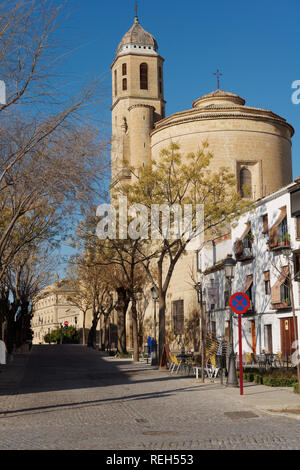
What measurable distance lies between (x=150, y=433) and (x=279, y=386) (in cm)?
934

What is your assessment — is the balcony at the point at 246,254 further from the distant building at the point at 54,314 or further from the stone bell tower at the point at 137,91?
the distant building at the point at 54,314

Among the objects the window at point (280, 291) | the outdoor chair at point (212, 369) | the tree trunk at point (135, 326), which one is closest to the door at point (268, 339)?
the window at point (280, 291)

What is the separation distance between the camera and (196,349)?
1959 inches

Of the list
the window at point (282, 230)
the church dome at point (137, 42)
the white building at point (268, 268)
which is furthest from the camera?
the church dome at point (137, 42)

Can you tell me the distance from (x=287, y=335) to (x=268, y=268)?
3923 mm

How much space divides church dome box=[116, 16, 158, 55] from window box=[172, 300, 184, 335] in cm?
2997

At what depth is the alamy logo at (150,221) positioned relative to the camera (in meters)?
26.7

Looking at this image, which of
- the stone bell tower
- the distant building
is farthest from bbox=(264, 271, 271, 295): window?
the distant building

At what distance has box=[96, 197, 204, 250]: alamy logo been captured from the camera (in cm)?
2673

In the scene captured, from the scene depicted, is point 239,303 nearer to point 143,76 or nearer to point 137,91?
point 137,91

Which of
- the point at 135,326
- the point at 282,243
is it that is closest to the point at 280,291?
the point at 282,243

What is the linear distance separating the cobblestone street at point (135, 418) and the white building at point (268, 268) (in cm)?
1108

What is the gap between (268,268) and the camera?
3359 cm
